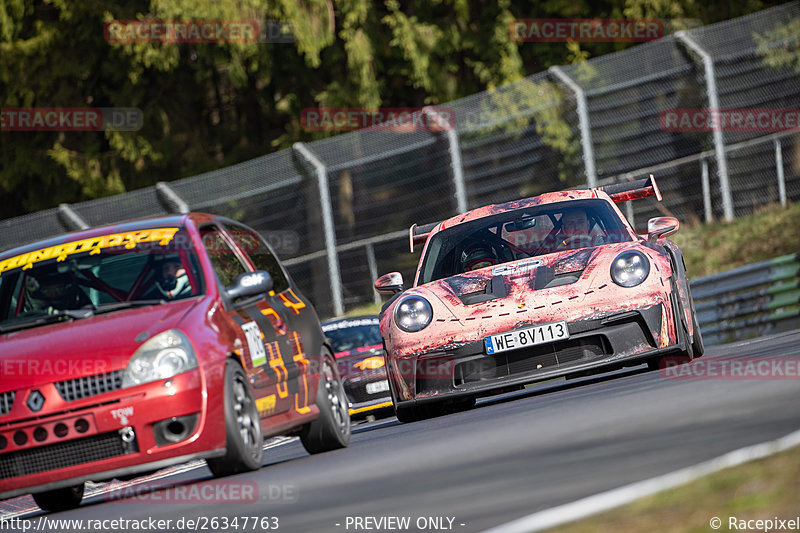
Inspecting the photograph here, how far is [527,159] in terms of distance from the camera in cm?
2025

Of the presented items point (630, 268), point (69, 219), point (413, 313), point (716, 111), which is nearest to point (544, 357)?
point (630, 268)

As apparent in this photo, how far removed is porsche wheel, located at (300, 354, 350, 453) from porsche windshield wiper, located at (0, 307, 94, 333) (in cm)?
161

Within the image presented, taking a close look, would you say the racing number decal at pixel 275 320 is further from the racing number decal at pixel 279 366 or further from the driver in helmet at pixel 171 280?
the driver in helmet at pixel 171 280

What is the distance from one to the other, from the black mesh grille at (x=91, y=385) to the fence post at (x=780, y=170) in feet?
44.9

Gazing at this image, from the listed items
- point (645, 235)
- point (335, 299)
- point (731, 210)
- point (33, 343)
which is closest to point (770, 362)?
point (645, 235)

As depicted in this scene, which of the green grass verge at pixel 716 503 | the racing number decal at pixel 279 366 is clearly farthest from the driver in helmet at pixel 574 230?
the green grass verge at pixel 716 503

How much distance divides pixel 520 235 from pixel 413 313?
136 centimetres

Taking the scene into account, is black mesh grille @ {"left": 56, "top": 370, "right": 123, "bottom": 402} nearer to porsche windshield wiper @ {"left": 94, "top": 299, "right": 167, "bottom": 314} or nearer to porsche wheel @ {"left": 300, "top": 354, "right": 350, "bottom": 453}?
porsche windshield wiper @ {"left": 94, "top": 299, "right": 167, "bottom": 314}

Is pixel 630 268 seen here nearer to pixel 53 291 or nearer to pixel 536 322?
pixel 536 322

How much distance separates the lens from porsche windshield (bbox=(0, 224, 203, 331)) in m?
8.16

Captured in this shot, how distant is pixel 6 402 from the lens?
24.4 ft

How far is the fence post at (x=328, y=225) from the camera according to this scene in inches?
814

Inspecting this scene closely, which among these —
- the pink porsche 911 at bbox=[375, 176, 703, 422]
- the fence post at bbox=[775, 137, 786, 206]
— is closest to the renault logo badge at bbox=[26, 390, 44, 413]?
the pink porsche 911 at bbox=[375, 176, 703, 422]

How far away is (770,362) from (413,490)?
12.4 ft
